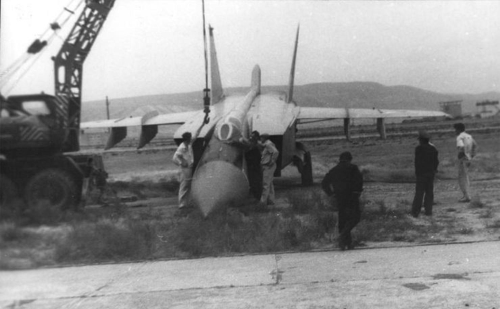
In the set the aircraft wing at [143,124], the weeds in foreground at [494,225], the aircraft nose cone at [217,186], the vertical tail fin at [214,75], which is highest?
the vertical tail fin at [214,75]

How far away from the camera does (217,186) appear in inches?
441

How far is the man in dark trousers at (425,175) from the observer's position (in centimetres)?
1068

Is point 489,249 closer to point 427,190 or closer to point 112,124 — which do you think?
point 427,190

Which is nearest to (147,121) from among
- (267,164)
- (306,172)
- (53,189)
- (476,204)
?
(306,172)

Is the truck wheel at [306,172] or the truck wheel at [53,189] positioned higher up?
the truck wheel at [53,189]

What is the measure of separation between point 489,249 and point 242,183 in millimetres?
5436

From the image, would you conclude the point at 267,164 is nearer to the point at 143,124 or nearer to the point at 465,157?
the point at 465,157

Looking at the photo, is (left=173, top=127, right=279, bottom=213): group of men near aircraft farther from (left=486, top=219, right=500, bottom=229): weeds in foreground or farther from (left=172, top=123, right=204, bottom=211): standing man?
(left=486, top=219, right=500, bottom=229): weeds in foreground

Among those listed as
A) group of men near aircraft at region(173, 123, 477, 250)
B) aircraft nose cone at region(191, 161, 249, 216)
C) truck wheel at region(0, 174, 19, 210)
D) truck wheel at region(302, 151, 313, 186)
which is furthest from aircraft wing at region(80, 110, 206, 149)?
truck wheel at region(0, 174, 19, 210)

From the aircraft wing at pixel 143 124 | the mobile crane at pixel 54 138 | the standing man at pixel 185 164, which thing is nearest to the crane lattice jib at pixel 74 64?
the mobile crane at pixel 54 138

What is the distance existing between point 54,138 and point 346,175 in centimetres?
567

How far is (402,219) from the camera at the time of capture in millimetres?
10258

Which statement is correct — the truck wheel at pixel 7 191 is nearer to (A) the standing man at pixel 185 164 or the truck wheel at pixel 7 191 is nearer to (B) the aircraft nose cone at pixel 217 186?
(B) the aircraft nose cone at pixel 217 186

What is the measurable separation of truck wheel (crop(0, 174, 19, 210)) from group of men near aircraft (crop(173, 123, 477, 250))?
12.3ft
